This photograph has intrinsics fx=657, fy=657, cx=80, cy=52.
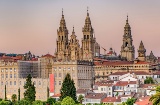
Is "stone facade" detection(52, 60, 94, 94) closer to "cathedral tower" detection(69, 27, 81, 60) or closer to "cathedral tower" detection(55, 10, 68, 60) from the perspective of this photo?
"cathedral tower" detection(69, 27, 81, 60)

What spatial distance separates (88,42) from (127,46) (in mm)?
13066

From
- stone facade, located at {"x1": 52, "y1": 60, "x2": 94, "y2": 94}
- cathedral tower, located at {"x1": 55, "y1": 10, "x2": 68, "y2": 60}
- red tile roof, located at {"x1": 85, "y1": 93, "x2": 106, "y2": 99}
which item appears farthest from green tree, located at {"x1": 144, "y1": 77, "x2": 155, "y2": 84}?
cathedral tower, located at {"x1": 55, "y1": 10, "x2": 68, "y2": 60}

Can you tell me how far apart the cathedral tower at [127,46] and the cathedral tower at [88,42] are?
965 centimetres

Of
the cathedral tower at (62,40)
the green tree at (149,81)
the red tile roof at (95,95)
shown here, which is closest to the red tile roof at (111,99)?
the red tile roof at (95,95)

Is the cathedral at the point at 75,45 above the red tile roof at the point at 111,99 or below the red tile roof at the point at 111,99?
above

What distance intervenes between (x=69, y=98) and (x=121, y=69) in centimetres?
3990

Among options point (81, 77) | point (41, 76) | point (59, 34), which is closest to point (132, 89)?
point (81, 77)

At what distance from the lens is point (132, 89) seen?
8475cm

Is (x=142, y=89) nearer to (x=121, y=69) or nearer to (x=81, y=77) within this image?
(x=81, y=77)

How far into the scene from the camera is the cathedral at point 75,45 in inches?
4518

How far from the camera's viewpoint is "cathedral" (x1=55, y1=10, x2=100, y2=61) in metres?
115

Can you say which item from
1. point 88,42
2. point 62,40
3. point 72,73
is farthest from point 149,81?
point 62,40

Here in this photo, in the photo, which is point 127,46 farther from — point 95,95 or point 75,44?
point 95,95

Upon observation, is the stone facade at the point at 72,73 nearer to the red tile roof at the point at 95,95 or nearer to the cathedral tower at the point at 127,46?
the red tile roof at the point at 95,95
